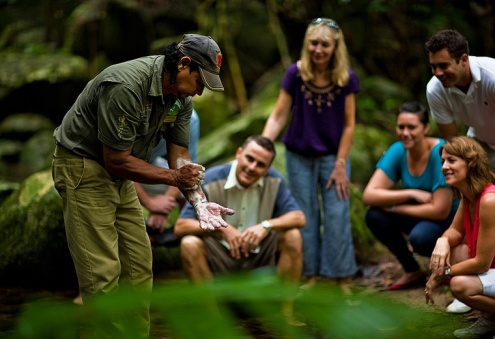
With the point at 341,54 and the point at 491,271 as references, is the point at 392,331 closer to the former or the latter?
the point at 491,271

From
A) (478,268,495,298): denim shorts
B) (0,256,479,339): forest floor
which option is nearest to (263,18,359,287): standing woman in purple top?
(0,256,479,339): forest floor

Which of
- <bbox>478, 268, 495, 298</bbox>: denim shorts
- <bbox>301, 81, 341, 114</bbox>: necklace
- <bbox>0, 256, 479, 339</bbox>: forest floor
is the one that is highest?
<bbox>301, 81, 341, 114</bbox>: necklace

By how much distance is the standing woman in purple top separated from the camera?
4.43m

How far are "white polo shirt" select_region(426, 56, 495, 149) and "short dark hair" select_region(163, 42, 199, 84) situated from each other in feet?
5.35

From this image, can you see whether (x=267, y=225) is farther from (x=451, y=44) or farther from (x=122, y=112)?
(x=122, y=112)

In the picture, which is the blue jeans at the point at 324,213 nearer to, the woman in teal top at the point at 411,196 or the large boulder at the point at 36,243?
the woman in teal top at the point at 411,196

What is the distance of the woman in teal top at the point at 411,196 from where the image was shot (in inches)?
171

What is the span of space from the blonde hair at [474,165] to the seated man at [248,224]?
105cm

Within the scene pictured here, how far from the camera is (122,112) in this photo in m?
2.84

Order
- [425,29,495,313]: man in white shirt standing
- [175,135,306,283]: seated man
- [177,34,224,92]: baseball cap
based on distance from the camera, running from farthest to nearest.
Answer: [175,135,306,283]: seated man → [425,29,495,313]: man in white shirt standing → [177,34,224,92]: baseball cap

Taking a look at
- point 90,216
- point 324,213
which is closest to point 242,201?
point 324,213

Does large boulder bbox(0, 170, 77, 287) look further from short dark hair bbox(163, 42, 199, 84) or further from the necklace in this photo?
short dark hair bbox(163, 42, 199, 84)

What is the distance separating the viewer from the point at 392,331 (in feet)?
2.77

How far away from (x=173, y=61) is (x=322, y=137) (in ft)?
6.04
